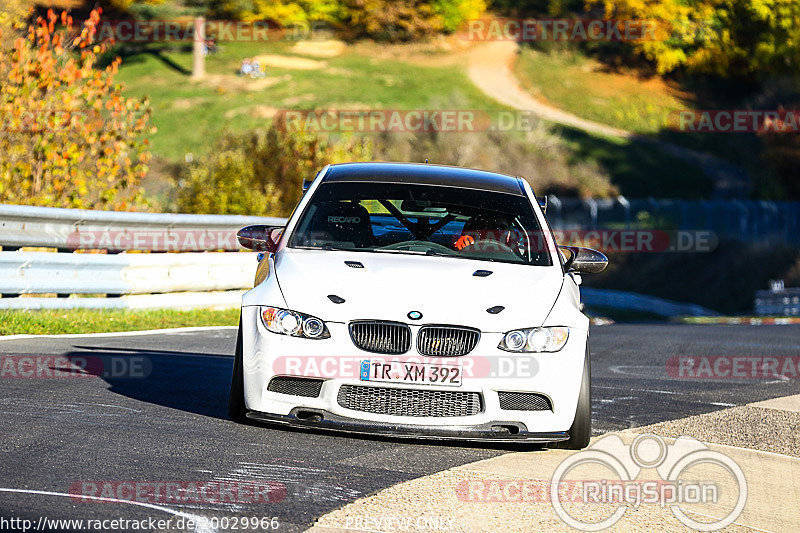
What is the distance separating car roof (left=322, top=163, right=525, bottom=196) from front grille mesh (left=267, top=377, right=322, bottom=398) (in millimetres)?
2004

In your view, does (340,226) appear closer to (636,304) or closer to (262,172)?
(262,172)

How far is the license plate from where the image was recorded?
6672 mm

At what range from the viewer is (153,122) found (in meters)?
69.9

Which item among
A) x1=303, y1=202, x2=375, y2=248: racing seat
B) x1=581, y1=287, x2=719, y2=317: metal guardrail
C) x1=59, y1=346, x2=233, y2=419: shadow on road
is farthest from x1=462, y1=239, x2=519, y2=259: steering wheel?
x1=581, y1=287, x2=719, y2=317: metal guardrail

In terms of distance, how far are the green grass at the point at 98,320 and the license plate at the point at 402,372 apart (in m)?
6.16

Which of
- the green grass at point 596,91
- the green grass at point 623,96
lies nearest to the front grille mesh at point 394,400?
the green grass at point 623,96

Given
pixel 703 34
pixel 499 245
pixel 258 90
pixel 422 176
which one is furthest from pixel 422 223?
pixel 703 34

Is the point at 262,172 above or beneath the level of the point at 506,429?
beneath

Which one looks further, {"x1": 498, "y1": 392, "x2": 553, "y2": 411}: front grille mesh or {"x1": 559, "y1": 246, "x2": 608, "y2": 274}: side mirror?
{"x1": 559, "y1": 246, "x2": 608, "y2": 274}: side mirror

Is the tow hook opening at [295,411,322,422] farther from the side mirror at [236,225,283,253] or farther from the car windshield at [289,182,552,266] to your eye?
the side mirror at [236,225,283,253]

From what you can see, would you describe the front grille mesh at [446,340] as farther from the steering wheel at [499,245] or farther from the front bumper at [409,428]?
the steering wheel at [499,245]

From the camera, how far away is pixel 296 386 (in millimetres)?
6840

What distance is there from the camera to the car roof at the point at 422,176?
846 centimetres

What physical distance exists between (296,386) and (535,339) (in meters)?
1.36
